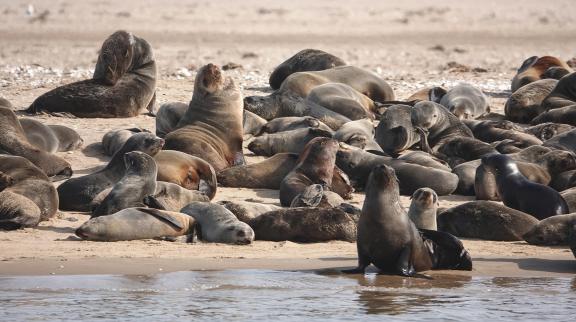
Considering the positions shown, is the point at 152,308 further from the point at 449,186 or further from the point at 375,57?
the point at 375,57

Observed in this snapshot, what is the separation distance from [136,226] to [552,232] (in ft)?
9.24

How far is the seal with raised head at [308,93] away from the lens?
12.5 meters

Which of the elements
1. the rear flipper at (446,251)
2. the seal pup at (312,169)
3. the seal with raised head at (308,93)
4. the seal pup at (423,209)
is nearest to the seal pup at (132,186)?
the seal pup at (312,169)

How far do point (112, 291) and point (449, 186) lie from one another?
4101 mm

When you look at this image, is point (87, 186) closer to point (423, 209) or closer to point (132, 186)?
point (132, 186)

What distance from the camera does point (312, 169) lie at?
9.77 meters

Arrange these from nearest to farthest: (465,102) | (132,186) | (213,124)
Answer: (132,186) < (213,124) < (465,102)

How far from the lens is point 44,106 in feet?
41.9

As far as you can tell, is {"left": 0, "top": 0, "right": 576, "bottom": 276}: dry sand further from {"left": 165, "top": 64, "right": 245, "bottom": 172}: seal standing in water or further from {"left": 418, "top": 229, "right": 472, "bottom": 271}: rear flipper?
{"left": 165, "top": 64, "right": 245, "bottom": 172}: seal standing in water

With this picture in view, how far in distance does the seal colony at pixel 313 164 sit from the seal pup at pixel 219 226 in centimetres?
1

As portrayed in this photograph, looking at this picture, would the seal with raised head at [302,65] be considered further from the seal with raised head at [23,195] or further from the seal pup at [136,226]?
the seal pup at [136,226]

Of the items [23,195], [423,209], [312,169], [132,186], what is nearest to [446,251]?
[423,209]

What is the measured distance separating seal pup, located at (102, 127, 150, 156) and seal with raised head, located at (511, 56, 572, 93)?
221 inches

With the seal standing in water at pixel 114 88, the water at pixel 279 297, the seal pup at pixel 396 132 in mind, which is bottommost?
the water at pixel 279 297
